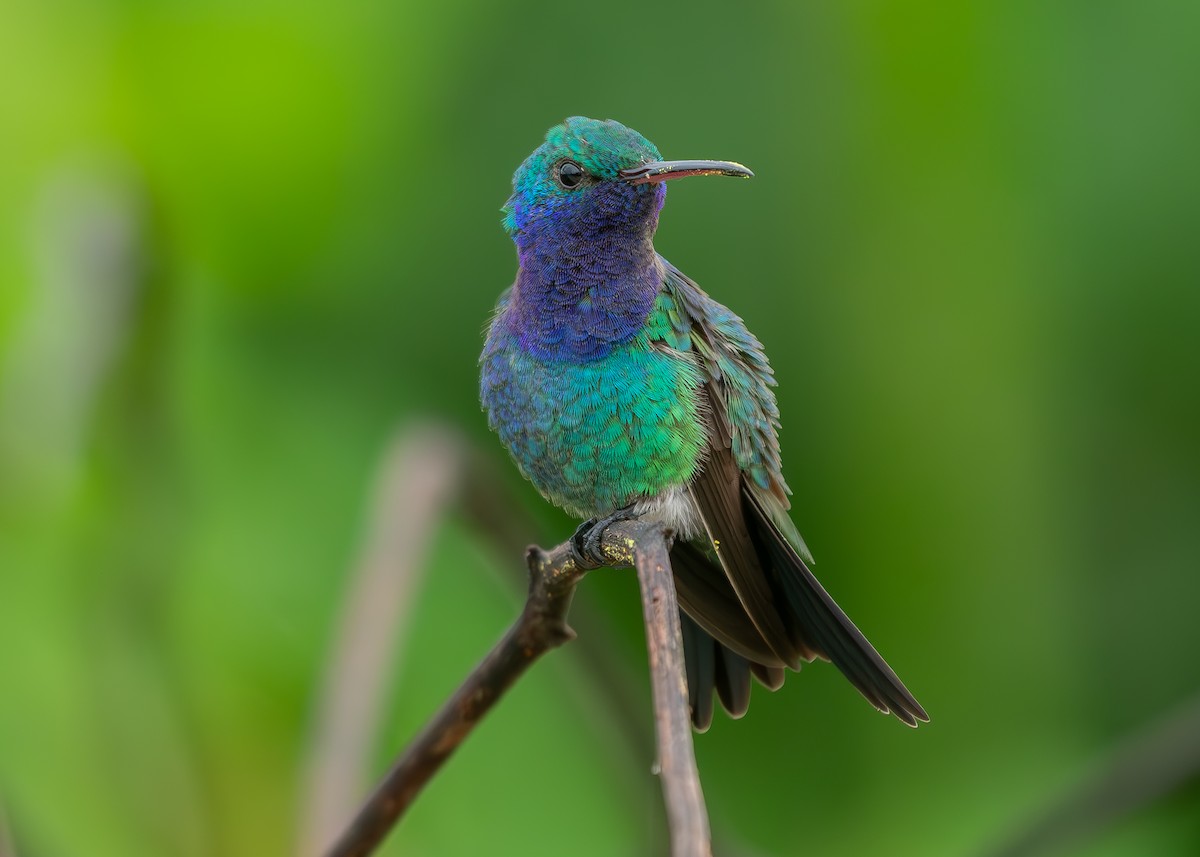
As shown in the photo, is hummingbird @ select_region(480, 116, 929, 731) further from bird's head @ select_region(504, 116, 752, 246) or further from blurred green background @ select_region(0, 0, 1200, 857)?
blurred green background @ select_region(0, 0, 1200, 857)

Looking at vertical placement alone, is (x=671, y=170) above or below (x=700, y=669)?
above

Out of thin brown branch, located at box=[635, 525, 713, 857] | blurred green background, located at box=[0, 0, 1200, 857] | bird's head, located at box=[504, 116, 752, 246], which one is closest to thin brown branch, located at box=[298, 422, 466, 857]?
bird's head, located at box=[504, 116, 752, 246]

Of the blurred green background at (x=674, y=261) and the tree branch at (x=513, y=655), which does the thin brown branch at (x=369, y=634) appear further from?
the blurred green background at (x=674, y=261)

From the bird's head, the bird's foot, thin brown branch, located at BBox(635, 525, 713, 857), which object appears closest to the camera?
→ thin brown branch, located at BBox(635, 525, 713, 857)

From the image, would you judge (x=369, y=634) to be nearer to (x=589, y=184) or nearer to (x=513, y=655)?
(x=513, y=655)

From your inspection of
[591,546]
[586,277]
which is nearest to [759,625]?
[591,546]

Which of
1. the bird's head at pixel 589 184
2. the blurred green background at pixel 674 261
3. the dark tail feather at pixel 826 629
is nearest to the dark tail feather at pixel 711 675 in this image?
the dark tail feather at pixel 826 629

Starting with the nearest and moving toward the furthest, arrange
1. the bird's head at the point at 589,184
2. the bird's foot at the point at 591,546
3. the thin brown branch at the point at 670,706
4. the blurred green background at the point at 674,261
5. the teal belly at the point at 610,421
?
the thin brown branch at the point at 670,706 → the bird's foot at the point at 591,546 → the bird's head at the point at 589,184 → the teal belly at the point at 610,421 → the blurred green background at the point at 674,261
